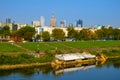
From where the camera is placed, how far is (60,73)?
4300 centimetres

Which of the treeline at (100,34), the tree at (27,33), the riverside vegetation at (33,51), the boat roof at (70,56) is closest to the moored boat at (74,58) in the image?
the boat roof at (70,56)

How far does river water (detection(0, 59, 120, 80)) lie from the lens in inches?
1538

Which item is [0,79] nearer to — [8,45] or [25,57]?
[25,57]

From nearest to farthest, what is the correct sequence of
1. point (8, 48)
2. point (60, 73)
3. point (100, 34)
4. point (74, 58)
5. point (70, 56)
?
point (60, 73)
point (70, 56)
point (74, 58)
point (8, 48)
point (100, 34)

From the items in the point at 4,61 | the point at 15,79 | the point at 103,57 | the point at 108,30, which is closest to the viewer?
the point at 15,79

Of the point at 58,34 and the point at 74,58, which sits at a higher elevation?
the point at 58,34

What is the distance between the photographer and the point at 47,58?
51.8 meters

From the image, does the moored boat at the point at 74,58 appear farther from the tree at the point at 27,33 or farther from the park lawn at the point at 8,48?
the tree at the point at 27,33

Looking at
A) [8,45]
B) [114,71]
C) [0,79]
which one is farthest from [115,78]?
[8,45]

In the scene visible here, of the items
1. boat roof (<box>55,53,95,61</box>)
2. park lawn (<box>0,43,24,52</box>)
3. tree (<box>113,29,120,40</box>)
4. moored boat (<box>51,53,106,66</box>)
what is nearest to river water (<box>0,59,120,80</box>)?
moored boat (<box>51,53,106,66</box>)

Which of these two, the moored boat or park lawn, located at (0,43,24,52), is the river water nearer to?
the moored boat

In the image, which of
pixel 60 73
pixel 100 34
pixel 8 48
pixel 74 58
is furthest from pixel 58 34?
pixel 60 73

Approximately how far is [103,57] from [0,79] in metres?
28.4

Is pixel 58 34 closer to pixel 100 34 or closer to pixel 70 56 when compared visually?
pixel 100 34
